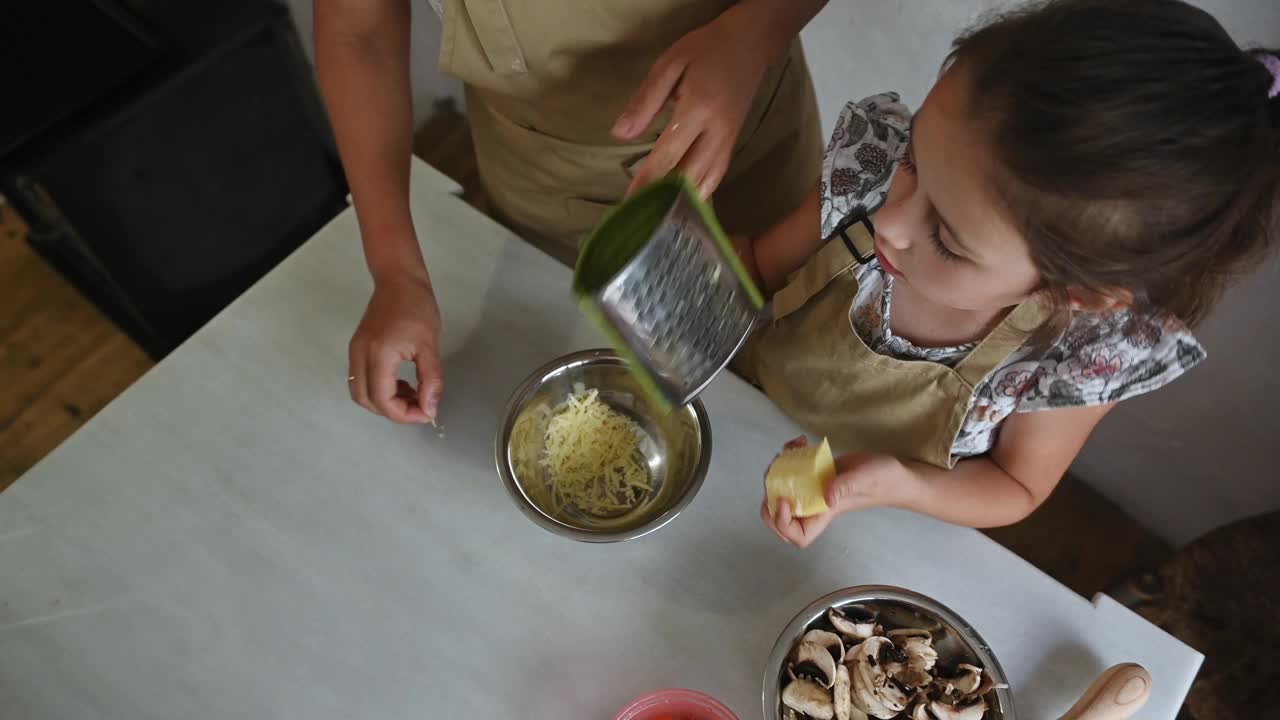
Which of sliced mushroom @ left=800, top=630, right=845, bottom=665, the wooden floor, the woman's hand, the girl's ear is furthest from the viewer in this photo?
the wooden floor

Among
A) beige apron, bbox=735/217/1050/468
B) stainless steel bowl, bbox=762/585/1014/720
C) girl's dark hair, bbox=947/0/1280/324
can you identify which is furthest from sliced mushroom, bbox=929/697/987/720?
girl's dark hair, bbox=947/0/1280/324

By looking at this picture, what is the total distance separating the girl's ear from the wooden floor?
1089 millimetres

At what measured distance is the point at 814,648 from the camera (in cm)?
81

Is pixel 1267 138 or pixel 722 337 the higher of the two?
pixel 1267 138

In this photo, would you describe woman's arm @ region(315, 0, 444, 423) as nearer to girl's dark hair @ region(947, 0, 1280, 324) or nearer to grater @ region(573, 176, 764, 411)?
grater @ region(573, 176, 764, 411)

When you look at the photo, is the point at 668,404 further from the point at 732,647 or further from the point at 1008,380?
the point at 1008,380

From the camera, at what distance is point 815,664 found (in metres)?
0.81

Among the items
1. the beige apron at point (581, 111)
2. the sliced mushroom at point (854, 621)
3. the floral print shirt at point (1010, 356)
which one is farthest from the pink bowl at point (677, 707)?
the beige apron at point (581, 111)

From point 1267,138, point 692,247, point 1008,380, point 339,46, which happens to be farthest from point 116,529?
point 1267,138

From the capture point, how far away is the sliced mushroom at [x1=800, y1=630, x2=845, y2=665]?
0.81 metres

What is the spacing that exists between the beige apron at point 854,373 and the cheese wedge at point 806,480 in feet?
0.55

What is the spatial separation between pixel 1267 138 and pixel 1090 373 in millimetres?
271

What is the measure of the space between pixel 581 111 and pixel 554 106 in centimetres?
4

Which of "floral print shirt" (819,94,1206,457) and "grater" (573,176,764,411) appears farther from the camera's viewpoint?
"floral print shirt" (819,94,1206,457)
